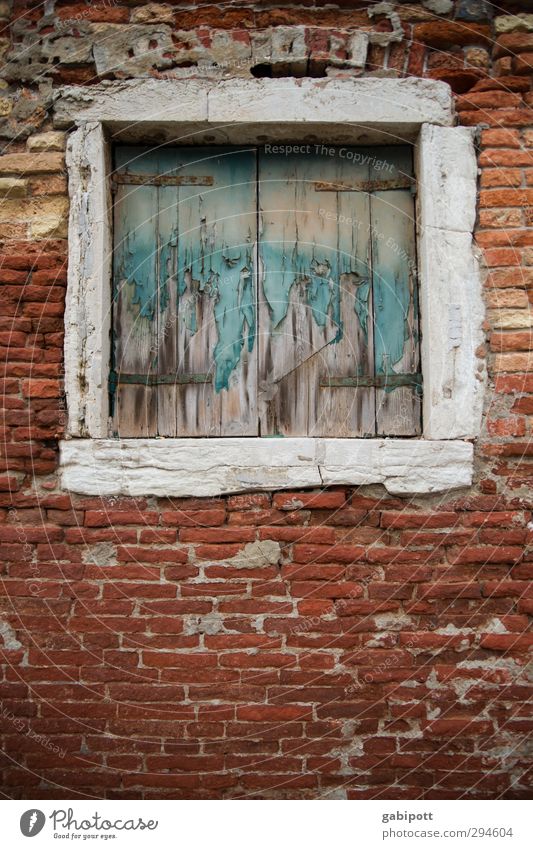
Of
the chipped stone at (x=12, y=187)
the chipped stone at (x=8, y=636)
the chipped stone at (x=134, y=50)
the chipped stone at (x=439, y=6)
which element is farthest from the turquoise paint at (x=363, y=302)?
the chipped stone at (x=8, y=636)

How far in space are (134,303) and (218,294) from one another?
14.9 inches

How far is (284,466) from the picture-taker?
2.89 meters

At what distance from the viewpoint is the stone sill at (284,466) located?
289 cm

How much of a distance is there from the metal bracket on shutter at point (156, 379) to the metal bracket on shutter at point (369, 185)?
3.29 ft

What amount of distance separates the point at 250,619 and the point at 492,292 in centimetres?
171


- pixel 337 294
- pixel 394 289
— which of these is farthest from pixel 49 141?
pixel 394 289

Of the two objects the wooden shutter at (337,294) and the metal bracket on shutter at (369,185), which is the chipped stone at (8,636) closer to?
the wooden shutter at (337,294)

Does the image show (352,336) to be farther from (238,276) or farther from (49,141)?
(49,141)

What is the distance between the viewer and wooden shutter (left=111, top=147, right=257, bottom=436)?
3.07 meters

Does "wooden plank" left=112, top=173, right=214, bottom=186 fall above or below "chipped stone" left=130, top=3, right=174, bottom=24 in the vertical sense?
below

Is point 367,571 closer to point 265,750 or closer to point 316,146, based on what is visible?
point 265,750

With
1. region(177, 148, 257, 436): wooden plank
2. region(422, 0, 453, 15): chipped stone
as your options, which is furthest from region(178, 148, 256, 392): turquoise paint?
region(422, 0, 453, 15): chipped stone

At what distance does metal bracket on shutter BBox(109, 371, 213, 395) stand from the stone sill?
1.03ft

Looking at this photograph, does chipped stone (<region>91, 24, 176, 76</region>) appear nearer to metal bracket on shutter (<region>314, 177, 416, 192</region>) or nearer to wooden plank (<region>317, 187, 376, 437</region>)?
metal bracket on shutter (<region>314, 177, 416, 192</region>)
